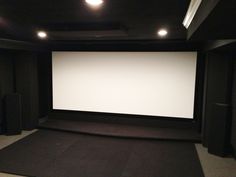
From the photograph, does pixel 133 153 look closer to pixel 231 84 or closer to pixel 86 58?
pixel 231 84

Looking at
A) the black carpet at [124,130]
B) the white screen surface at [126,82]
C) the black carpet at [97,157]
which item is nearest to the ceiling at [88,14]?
the white screen surface at [126,82]

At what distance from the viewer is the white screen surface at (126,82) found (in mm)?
5457

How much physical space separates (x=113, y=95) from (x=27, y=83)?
7.45 feet

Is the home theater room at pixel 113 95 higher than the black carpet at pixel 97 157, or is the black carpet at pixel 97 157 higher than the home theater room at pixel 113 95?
the home theater room at pixel 113 95

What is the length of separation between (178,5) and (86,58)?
4.07 meters

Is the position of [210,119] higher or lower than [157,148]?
higher

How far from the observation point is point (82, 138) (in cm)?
520

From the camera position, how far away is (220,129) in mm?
4164

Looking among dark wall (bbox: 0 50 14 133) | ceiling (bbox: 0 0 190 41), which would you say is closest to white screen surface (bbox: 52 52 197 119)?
dark wall (bbox: 0 50 14 133)

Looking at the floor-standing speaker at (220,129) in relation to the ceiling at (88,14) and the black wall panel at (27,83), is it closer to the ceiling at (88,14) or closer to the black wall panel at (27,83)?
the ceiling at (88,14)

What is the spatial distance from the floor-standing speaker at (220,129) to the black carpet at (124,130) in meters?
0.69

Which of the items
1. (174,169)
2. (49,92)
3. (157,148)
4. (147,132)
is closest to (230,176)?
(174,169)

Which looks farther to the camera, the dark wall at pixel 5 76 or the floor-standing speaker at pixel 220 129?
the dark wall at pixel 5 76

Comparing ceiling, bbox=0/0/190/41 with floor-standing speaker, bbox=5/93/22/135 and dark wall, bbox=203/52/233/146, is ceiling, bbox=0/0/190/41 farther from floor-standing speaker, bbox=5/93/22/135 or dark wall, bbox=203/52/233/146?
floor-standing speaker, bbox=5/93/22/135
